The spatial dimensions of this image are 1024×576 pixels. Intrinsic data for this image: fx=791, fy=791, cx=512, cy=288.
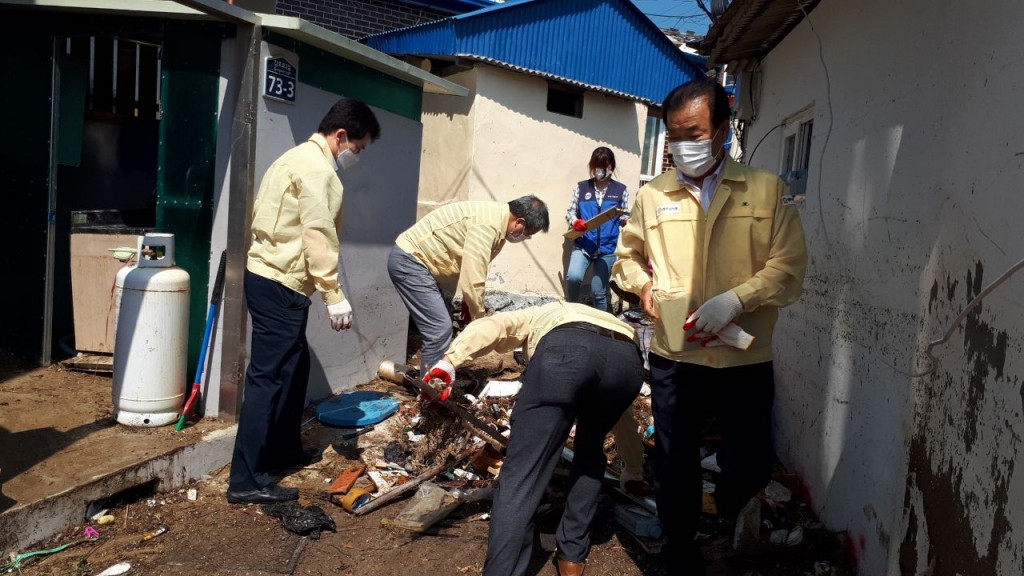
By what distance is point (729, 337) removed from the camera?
301cm

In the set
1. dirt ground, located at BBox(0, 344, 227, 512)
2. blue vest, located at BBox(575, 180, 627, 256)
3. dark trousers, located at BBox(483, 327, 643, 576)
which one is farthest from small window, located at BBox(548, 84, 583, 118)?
dark trousers, located at BBox(483, 327, 643, 576)

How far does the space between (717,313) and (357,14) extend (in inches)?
403

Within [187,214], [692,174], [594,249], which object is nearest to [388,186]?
[187,214]

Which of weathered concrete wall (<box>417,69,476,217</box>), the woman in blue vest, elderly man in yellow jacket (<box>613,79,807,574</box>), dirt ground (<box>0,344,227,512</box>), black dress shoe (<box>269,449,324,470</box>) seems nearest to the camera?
elderly man in yellow jacket (<box>613,79,807,574</box>)

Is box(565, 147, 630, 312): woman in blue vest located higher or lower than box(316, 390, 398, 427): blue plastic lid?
higher

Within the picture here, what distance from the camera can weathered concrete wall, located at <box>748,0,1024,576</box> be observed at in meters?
2.30

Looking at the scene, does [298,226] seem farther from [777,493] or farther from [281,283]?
[777,493]

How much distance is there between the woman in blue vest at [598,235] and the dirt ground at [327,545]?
3828mm

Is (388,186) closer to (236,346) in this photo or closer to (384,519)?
(236,346)

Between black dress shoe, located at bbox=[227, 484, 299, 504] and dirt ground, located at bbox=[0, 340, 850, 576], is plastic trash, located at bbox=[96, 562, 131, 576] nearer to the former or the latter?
dirt ground, located at bbox=[0, 340, 850, 576]

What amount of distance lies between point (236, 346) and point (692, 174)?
301 centimetres

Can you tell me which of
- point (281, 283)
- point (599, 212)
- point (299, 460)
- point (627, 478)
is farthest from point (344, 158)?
point (599, 212)

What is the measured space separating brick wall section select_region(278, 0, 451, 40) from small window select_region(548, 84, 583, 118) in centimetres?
333

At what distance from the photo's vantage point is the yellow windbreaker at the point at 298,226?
4035 mm
